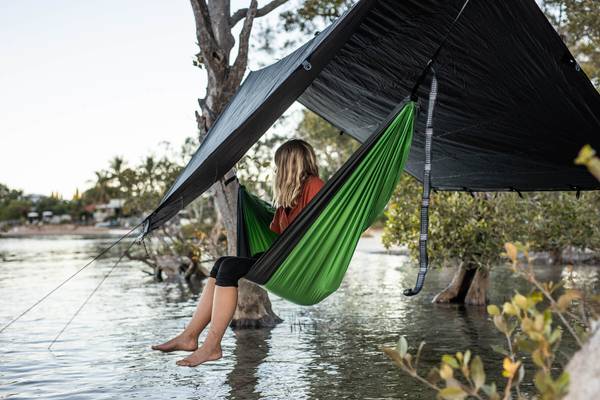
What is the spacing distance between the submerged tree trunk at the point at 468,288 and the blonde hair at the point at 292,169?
16.3 ft

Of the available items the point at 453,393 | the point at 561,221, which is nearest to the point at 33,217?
the point at 561,221

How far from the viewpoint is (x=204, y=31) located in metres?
6.59

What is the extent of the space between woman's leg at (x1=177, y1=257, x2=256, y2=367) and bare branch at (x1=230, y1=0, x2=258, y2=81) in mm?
3189

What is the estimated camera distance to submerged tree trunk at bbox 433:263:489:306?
8898 mm

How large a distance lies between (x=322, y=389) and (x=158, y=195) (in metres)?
11.1

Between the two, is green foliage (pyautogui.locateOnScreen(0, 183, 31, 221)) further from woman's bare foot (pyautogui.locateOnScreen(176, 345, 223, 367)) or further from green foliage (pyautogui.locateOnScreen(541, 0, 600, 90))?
woman's bare foot (pyautogui.locateOnScreen(176, 345, 223, 367))

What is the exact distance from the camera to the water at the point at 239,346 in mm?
4727

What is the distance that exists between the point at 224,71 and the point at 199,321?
3.19 metres

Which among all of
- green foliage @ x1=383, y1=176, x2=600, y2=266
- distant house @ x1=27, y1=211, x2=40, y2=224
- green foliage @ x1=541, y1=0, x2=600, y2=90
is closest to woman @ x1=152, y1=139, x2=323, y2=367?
green foliage @ x1=383, y1=176, x2=600, y2=266

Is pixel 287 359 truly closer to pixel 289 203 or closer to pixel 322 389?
pixel 322 389

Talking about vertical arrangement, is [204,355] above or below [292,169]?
below

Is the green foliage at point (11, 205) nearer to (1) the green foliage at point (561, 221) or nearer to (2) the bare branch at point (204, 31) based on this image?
(1) the green foliage at point (561, 221)

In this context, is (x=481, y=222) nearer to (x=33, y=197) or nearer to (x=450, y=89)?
(x=450, y=89)

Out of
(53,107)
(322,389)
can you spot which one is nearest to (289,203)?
(322,389)
